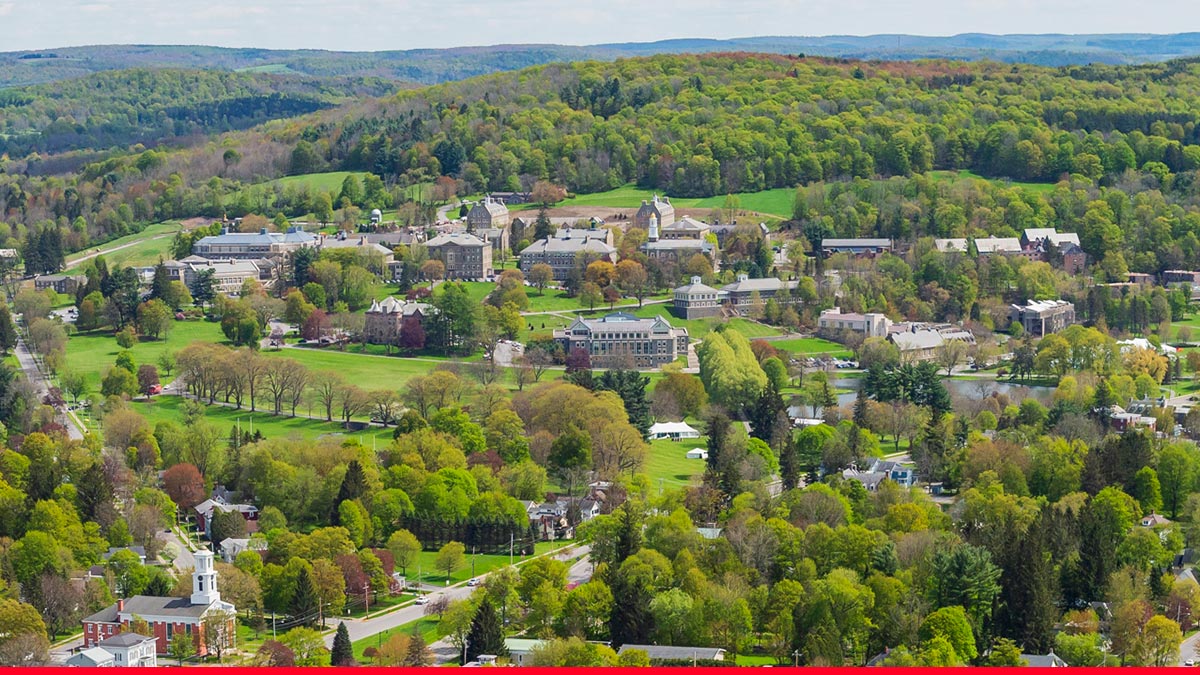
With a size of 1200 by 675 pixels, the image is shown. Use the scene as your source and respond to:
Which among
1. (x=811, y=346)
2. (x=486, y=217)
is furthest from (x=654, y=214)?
(x=811, y=346)

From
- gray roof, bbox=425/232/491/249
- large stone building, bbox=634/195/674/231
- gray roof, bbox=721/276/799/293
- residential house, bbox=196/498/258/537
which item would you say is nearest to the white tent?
residential house, bbox=196/498/258/537

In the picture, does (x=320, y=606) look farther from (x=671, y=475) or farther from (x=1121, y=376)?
(x=1121, y=376)

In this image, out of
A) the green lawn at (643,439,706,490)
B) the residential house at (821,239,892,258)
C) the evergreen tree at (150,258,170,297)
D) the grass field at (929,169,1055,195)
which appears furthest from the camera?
the grass field at (929,169,1055,195)

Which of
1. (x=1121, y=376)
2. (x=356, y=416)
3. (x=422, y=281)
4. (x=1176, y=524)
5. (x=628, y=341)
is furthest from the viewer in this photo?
(x=422, y=281)

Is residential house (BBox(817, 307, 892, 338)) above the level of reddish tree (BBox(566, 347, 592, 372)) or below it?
below

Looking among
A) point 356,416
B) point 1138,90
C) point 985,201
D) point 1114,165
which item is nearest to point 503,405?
point 356,416

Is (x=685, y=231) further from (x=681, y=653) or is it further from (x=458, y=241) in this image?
(x=681, y=653)

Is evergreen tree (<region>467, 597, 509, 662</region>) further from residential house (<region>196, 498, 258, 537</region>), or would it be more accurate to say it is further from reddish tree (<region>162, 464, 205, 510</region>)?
reddish tree (<region>162, 464, 205, 510</region>)
